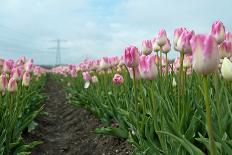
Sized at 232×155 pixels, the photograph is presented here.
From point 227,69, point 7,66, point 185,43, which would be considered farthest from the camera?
point 7,66

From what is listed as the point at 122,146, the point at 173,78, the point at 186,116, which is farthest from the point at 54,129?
the point at 186,116

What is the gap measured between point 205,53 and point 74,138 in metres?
4.64

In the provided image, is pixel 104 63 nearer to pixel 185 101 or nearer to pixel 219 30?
pixel 185 101

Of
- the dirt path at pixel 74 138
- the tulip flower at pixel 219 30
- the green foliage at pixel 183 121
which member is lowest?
the dirt path at pixel 74 138

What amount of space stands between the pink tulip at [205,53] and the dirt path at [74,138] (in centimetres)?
263

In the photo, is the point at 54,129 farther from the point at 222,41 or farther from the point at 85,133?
the point at 222,41

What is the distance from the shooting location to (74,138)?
5.85m

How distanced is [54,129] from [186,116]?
439 cm

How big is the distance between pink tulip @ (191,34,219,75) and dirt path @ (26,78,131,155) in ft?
8.63

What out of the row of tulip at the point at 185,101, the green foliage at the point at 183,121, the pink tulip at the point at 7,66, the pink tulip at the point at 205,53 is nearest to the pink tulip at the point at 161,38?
the row of tulip at the point at 185,101

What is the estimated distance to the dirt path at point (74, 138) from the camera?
15.0 feet

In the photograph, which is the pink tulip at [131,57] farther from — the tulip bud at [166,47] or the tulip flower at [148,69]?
the tulip bud at [166,47]

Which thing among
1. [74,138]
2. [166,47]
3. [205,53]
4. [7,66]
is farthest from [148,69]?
[74,138]

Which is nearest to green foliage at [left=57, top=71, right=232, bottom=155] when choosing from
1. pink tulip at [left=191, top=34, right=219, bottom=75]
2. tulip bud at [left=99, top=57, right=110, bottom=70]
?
pink tulip at [left=191, top=34, right=219, bottom=75]
